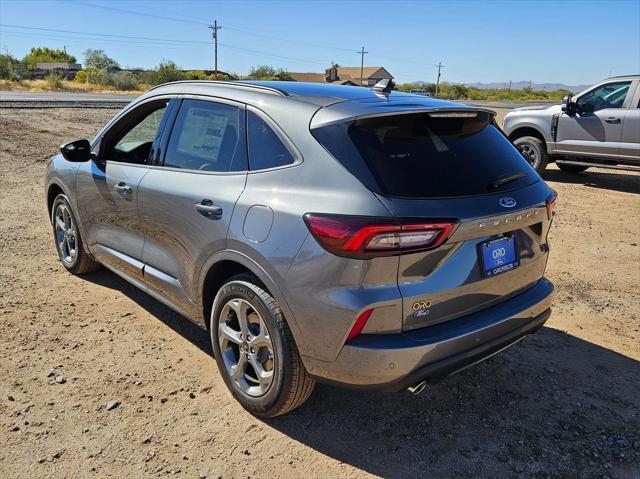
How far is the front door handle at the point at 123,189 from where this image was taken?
3.84 m

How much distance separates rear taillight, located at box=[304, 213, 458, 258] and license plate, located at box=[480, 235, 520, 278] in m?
0.33

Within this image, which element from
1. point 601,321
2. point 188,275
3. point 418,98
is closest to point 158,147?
point 188,275

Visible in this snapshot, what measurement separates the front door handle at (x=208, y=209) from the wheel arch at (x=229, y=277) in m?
0.22

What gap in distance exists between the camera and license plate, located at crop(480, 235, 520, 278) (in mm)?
2650

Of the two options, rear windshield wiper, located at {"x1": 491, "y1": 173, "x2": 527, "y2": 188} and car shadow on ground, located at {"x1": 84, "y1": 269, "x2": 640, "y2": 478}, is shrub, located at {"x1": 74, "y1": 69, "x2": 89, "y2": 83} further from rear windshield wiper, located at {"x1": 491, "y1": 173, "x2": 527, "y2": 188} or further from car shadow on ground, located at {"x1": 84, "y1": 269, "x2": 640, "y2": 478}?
rear windshield wiper, located at {"x1": 491, "y1": 173, "x2": 527, "y2": 188}

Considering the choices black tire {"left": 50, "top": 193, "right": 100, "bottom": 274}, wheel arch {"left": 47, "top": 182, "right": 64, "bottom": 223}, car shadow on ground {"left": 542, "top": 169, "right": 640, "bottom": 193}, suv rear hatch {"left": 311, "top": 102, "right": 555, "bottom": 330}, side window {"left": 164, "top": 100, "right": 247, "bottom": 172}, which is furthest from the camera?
car shadow on ground {"left": 542, "top": 169, "right": 640, "bottom": 193}

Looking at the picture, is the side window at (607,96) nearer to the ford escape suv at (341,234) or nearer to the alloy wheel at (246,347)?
the ford escape suv at (341,234)

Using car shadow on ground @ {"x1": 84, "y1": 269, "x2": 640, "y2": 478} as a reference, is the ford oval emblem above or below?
above

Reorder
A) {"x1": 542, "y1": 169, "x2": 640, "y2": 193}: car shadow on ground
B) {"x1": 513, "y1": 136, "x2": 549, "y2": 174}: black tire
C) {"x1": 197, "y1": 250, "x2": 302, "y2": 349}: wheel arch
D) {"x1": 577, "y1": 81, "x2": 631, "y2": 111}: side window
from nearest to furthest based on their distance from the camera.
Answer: {"x1": 197, "y1": 250, "x2": 302, "y2": 349}: wheel arch < {"x1": 577, "y1": 81, "x2": 631, "y2": 111}: side window < {"x1": 542, "y1": 169, "x2": 640, "y2": 193}: car shadow on ground < {"x1": 513, "y1": 136, "x2": 549, "y2": 174}: black tire

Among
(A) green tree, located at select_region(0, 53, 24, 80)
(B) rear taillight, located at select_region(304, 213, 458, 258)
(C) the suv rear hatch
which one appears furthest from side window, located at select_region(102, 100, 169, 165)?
(A) green tree, located at select_region(0, 53, 24, 80)

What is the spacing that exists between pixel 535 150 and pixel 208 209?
29.1ft

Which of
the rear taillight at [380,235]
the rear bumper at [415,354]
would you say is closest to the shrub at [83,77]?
the rear taillight at [380,235]

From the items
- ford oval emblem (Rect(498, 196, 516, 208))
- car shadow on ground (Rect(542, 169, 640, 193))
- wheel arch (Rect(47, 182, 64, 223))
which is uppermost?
ford oval emblem (Rect(498, 196, 516, 208))

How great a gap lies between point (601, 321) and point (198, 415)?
327 cm
